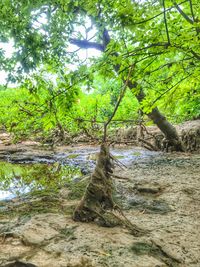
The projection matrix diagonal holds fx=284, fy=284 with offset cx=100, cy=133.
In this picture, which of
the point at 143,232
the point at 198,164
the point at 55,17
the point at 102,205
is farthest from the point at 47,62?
the point at 198,164

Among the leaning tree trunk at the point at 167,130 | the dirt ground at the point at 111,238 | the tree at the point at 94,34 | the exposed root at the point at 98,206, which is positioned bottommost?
the dirt ground at the point at 111,238

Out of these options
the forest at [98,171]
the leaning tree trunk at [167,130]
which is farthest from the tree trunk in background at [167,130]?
the forest at [98,171]

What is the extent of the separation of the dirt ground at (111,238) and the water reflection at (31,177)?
2.73ft

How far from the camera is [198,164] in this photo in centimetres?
592

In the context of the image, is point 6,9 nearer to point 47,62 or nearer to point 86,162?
point 47,62

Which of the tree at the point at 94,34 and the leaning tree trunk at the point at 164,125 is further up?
the tree at the point at 94,34

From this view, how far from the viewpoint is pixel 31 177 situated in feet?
17.9

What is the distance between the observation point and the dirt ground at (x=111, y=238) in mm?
1953

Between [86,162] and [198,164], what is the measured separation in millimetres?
2596

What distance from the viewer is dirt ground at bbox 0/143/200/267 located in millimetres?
1953

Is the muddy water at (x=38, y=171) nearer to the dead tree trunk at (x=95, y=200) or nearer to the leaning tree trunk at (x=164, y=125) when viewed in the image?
the dead tree trunk at (x=95, y=200)

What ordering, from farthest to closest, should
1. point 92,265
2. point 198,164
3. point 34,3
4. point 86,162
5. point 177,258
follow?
1. point 86,162
2. point 198,164
3. point 34,3
4. point 177,258
5. point 92,265

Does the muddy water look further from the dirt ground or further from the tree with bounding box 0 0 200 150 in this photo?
the tree with bounding box 0 0 200 150

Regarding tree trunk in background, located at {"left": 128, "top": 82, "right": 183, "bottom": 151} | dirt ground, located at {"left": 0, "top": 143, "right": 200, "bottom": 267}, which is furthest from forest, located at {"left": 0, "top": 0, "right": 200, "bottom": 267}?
tree trunk in background, located at {"left": 128, "top": 82, "right": 183, "bottom": 151}
